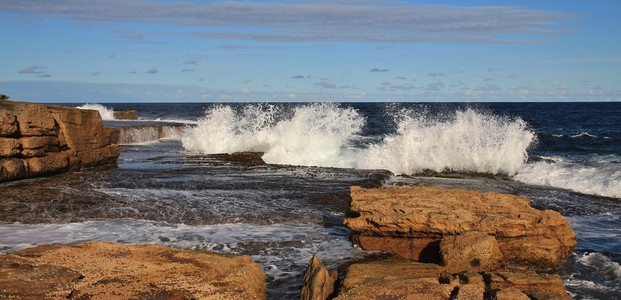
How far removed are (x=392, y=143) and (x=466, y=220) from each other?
1074 centimetres

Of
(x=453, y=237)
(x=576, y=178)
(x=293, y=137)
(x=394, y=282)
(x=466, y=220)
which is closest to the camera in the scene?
(x=394, y=282)

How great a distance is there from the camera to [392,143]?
18047 millimetres

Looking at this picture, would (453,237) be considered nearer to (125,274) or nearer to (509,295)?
(509,295)

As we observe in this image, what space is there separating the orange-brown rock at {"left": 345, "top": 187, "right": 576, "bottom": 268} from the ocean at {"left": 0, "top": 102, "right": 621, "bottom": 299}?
0.37m

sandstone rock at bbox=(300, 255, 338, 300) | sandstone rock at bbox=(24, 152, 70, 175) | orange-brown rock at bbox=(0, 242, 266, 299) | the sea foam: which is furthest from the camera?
the sea foam

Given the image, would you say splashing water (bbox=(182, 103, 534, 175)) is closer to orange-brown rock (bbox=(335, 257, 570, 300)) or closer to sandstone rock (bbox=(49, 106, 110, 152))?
sandstone rock (bbox=(49, 106, 110, 152))

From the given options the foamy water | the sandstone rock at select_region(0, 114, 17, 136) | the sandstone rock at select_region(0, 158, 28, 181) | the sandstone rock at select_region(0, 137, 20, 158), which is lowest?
the foamy water

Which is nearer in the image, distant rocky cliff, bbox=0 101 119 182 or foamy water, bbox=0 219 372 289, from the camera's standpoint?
foamy water, bbox=0 219 372 289

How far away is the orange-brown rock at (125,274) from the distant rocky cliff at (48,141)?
772 cm

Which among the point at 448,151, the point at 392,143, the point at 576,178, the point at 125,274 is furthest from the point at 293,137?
the point at 125,274

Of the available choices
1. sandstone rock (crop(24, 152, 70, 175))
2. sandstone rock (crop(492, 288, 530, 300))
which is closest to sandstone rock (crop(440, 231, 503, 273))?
sandstone rock (crop(492, 288, 530, 300))

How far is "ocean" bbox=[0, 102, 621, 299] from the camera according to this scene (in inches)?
308

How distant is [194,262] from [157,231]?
314 cm

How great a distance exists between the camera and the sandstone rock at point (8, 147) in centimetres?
1256
